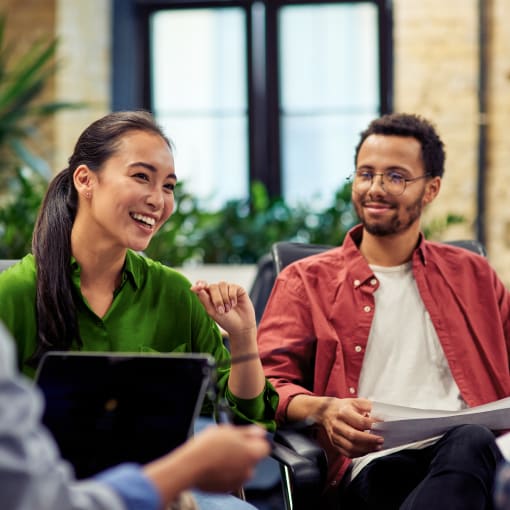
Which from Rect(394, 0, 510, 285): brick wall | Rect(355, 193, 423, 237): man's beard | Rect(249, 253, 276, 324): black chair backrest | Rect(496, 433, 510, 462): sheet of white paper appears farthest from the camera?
Rect(394, 0, 510, 285): brick wall

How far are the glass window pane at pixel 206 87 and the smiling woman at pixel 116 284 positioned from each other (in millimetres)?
3280

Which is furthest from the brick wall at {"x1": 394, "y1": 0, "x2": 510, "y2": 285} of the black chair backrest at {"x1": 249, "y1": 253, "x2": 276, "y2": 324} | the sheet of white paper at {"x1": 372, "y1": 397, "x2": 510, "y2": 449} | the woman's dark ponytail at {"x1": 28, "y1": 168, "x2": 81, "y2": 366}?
the woman's dark ponytail at {"x1": 28, "y1": 168, "x2": 81, "y2": 366}

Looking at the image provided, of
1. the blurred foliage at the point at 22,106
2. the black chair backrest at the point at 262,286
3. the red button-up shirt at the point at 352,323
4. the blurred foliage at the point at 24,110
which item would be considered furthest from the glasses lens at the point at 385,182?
the blurred foliage at the point at 22,106

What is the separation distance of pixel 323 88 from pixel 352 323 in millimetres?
3123

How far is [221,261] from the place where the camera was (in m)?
4.15

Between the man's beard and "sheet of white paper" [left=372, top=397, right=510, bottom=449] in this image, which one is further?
the man's beard

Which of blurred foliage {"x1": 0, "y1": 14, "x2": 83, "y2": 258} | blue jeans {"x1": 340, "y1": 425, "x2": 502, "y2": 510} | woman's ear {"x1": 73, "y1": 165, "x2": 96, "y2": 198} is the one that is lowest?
blue jeans {"x1": 340, "y1": 425, "x2": 502, "y2": 510}

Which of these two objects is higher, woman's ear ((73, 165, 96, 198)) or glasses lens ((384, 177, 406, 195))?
woman's ear ((73, 165, 96, 198))

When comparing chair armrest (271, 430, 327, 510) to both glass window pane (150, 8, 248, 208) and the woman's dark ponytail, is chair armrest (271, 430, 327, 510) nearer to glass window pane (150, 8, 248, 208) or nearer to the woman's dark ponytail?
the woman's dark ponytail

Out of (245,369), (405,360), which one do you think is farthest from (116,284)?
(405,360)

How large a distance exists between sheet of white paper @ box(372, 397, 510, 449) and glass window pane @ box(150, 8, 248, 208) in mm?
3324

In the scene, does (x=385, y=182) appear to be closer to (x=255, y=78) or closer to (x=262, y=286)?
(x=262, y=286)

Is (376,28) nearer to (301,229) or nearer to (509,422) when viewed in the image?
(301,229)

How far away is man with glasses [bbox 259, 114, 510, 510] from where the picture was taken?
1807 millimetres
